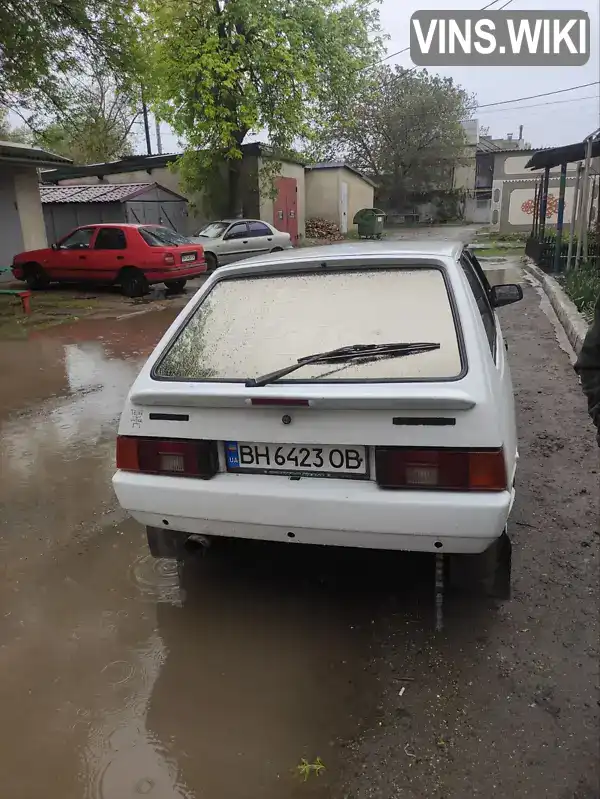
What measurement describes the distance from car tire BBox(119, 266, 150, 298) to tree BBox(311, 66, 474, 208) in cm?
3007

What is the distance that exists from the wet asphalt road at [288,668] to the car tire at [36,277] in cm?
1197

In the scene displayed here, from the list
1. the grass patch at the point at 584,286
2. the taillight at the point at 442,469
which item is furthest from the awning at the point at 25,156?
the taillight at the point at 442,469

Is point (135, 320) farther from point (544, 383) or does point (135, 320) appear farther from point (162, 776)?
point (162, 776)

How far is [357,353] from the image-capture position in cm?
271

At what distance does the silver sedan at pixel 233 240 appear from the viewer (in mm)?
17131

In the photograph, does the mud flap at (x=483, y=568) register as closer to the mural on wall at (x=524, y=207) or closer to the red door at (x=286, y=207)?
the red door at (x=286, y=207)

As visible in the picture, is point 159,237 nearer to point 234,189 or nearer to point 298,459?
point 234,189

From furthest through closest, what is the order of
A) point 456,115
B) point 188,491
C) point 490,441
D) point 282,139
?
point 456,115 < point 282,139 < point 188,491 < point 490,441

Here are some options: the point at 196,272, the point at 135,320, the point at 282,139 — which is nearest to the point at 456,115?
the point at 282,139

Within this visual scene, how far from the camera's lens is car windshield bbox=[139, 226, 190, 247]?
13761mm

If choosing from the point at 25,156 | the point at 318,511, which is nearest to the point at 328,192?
the point at 25,156

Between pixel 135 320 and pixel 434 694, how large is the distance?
10.1 meters

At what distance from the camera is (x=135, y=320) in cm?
1156

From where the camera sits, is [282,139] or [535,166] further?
[282,139]
